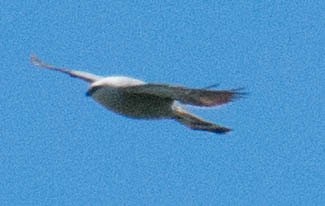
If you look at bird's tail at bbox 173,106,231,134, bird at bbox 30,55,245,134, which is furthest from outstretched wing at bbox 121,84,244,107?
bird's tail at bbox 173,106,231,134

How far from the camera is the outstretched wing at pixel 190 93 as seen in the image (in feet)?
26.3

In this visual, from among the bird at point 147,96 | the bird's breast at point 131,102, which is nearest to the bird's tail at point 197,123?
the bird at point 147,96

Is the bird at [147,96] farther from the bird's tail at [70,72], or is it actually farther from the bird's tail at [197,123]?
→ the bird's tail at [70,72]

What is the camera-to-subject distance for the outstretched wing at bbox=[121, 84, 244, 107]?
26.3 ft

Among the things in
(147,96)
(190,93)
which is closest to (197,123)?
(147,96)

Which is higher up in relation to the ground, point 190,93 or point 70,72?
point 70,72

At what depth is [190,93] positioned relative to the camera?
26.4 feet

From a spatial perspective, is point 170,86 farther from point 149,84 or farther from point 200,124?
point 200,124

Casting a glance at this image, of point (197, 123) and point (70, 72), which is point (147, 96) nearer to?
point (197, 123)

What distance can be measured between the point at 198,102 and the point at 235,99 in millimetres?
259

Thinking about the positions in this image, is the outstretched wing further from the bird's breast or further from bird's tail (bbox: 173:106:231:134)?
bird's tail (bbox: 173:106:231:134)

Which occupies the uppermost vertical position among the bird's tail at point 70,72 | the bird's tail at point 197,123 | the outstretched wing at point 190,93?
the bird's tail at point 70,72

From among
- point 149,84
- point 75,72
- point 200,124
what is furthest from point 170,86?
point 75,72

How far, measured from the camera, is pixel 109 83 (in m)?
8.38
